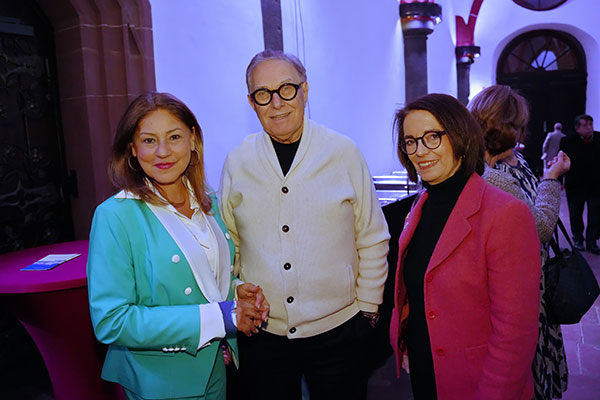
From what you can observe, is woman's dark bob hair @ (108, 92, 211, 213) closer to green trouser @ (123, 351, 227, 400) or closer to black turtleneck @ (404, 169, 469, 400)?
green trouser @ (123, 351, 227, 400)

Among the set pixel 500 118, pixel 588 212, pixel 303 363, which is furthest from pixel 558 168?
pixel 588 212

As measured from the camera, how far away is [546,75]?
13.8 meters

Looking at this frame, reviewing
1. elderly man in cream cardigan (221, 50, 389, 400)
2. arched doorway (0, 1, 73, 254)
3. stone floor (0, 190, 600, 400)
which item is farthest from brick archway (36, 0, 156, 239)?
elderly man in cream cardigan (221, 50, 389, 400)

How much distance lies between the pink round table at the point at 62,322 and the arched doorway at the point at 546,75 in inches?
531

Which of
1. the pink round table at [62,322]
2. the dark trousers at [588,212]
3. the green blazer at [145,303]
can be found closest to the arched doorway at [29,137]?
the pink round table at [62,322]

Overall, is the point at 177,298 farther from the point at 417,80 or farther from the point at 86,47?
the point at 417,80

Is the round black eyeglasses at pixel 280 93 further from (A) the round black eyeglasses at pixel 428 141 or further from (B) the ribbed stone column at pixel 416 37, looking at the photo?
(B) the ribbed stone column at pixel 416 37

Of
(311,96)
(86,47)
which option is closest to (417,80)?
(311,96)

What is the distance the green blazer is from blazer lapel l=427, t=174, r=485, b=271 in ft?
2.38

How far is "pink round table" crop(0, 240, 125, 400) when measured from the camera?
2.04 m

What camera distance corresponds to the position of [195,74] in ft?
12.3

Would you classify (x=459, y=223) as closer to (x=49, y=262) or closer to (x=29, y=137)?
(x=49, y=262)

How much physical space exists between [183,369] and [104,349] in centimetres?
101

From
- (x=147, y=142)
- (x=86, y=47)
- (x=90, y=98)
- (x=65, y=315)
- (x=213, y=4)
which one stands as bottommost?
(x=65, y=315)
